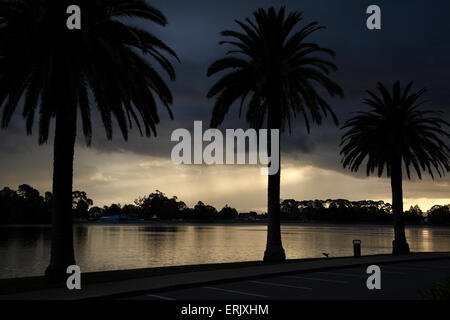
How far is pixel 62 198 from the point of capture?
Answer: 18.5 m

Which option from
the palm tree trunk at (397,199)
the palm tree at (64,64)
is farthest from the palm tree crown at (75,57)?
the palm tree trunk at (397,199)

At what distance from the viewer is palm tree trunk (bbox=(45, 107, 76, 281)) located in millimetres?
18516

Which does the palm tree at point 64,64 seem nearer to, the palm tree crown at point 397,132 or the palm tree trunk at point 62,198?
the palm tree trunk at point 62,198

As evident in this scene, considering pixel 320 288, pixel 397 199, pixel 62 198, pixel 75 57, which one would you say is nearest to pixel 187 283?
pixel 320 288

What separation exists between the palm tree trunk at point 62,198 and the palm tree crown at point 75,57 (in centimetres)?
83

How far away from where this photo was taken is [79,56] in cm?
1858

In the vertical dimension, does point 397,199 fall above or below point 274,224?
above

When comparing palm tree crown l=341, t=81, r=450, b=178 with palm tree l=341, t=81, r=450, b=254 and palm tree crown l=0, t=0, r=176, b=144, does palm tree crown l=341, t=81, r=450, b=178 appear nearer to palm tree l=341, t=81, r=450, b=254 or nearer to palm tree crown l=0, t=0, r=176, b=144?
palm tree l=341, t=81, r=450, b=254

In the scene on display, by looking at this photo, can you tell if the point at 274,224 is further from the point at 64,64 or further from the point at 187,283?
the point at 64,64

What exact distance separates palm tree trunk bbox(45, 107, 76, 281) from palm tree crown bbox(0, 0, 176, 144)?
0.83m

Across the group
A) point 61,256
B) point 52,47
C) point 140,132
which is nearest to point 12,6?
point 52,47

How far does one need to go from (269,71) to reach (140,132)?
8616 mm

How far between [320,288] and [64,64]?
12.1 metres

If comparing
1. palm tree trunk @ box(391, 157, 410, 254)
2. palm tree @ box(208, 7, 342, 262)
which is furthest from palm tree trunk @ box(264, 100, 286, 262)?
palm tree trunk @ box(391, 157, 410, 254)
